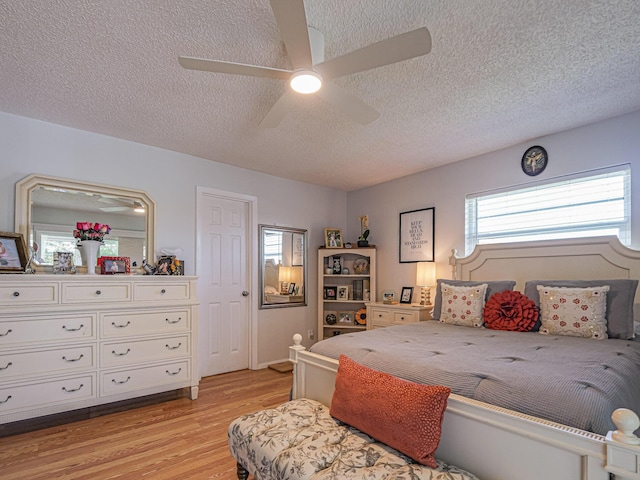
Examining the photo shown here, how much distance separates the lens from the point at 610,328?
240cm

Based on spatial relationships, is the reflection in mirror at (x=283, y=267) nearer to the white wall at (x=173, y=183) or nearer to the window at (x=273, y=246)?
the window at (x=273, y=246)

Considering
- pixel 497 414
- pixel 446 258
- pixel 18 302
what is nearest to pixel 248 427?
pixel 497 414

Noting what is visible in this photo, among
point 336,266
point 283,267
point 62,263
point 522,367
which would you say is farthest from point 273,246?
point 522,367

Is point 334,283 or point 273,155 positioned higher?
point 273,155

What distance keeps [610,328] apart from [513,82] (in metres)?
1.80

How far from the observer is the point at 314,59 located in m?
1.94

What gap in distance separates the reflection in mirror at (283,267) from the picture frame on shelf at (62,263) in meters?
Result: 2.02

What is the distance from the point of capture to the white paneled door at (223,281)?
13.0 feet

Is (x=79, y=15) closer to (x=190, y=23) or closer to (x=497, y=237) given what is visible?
(x=190, y=23)

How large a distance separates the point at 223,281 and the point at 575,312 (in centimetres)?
339

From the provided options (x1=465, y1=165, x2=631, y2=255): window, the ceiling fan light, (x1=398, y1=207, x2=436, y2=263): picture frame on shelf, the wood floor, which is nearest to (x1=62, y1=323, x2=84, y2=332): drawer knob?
the wood floor

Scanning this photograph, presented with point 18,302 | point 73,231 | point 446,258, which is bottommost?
point 18,302

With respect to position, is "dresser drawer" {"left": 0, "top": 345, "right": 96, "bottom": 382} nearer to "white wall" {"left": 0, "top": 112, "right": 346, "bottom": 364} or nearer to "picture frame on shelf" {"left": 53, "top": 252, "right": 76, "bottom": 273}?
"picture frame on shelf" {"left": 53, "top": 252, "right": 76, "bottom": 273}

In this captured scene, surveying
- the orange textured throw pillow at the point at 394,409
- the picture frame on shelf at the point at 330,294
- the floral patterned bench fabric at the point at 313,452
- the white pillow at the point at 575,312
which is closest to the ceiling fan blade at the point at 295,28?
the orange textured throw pillow at the point at 394,409
